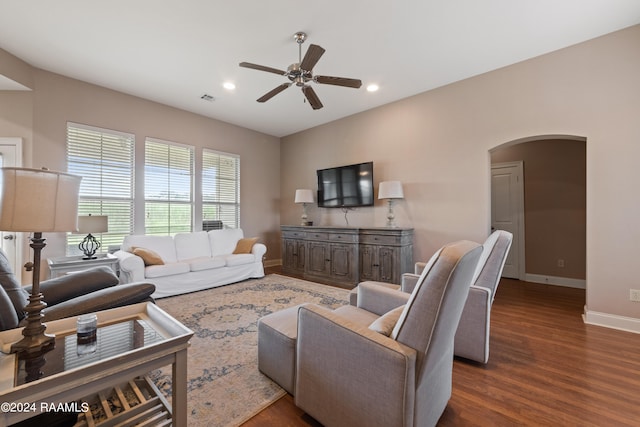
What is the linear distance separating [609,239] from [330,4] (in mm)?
3707

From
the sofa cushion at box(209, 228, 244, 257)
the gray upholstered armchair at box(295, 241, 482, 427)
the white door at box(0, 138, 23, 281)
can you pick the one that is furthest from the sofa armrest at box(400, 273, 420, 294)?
the white door at box(0, 138, 23, 281)

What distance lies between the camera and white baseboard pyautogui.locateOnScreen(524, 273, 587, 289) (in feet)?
13.9

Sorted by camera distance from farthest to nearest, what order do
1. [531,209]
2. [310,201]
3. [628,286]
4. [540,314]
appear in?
1. [310,201]
2. [531,209]
3. [540,314]
4. [628,286]

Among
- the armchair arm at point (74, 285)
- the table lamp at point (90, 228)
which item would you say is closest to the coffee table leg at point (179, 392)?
the armchair arm at point (74, 285)

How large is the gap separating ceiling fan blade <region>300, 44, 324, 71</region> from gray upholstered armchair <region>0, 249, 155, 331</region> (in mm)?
2308

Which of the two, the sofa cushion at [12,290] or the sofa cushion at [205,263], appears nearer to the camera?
the sofa cushion at [12,290]

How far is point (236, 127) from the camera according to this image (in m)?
5.64

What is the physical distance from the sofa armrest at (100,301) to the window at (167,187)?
2965 millimetres

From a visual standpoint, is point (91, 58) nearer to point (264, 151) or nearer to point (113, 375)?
point (264, 151)

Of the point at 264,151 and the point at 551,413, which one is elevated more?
the point at 264,151

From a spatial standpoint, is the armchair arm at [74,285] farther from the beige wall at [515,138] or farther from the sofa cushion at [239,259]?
the beige wall at [515,138]

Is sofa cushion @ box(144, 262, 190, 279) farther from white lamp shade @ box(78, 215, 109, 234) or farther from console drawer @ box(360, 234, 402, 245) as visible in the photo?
console drawer @ box(360, 234, 402, 245)

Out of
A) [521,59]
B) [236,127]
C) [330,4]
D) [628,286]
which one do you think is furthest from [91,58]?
[628,286]

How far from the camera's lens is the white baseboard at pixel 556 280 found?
4.25 meters
